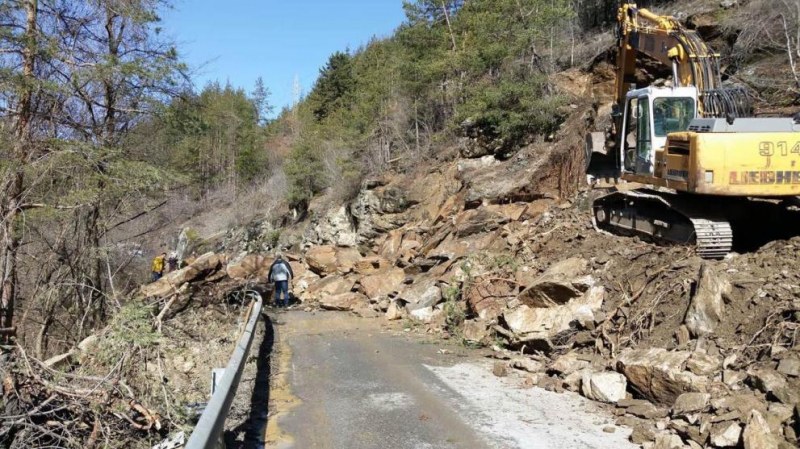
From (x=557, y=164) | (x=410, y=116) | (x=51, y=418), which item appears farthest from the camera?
(x=410, y=116)

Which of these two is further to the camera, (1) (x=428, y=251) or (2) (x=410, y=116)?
(2) (x=410, y=116)

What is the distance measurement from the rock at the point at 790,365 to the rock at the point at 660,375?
650 millimetres

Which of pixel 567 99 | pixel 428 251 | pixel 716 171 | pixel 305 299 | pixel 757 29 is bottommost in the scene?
pixel 305 299

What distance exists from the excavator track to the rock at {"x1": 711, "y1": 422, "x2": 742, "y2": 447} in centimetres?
477

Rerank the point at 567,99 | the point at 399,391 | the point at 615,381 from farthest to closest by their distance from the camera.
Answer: the point at 567,99 < the point at 399,391 < the point at 615,381

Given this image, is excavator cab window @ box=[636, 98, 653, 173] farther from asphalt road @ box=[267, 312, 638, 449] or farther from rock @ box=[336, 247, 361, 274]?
rock @ box=[336, 247, 361, 274]

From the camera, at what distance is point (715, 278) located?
7664mm

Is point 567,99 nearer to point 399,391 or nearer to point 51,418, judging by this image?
point 399,391

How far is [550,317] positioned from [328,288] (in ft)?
33.2

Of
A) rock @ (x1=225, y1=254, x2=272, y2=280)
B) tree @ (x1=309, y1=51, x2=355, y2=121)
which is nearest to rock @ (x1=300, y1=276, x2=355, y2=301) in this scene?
rock @ (x1=225, y1=254, x2=272, y2=280)

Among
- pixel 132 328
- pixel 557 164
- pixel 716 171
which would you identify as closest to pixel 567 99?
pixel 557 164

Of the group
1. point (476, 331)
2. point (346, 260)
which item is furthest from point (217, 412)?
point (346, 260)

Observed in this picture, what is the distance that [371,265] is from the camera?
1961 cm

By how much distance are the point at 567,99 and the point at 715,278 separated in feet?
50.2
